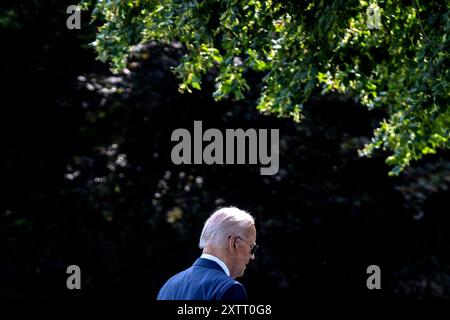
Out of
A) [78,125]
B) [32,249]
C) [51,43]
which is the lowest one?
[32,249]

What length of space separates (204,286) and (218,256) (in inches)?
9.8

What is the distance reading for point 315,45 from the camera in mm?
8852

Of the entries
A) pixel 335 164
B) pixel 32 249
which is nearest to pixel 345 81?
pixel 335 164

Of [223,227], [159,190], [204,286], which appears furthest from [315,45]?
[159,190]

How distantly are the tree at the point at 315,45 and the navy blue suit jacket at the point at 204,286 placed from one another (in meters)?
3.92

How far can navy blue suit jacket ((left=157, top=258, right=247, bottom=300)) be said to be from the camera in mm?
4516

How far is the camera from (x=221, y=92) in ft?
32.9

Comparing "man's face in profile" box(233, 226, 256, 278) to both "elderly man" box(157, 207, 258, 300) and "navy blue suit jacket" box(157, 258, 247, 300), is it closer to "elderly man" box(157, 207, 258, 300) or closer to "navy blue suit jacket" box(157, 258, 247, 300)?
"elderly man" box(157, 207, 258, 300)

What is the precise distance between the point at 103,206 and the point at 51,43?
155 inches

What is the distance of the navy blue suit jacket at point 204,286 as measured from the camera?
14.8 ft

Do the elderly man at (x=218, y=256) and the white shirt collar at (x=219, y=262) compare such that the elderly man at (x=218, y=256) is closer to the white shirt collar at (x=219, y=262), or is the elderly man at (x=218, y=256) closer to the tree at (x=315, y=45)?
the white shirt collar at (x=219, y=262)

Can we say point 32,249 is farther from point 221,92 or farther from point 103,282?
point 221,92

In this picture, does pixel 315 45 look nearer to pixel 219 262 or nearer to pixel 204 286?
pixel 219 262
